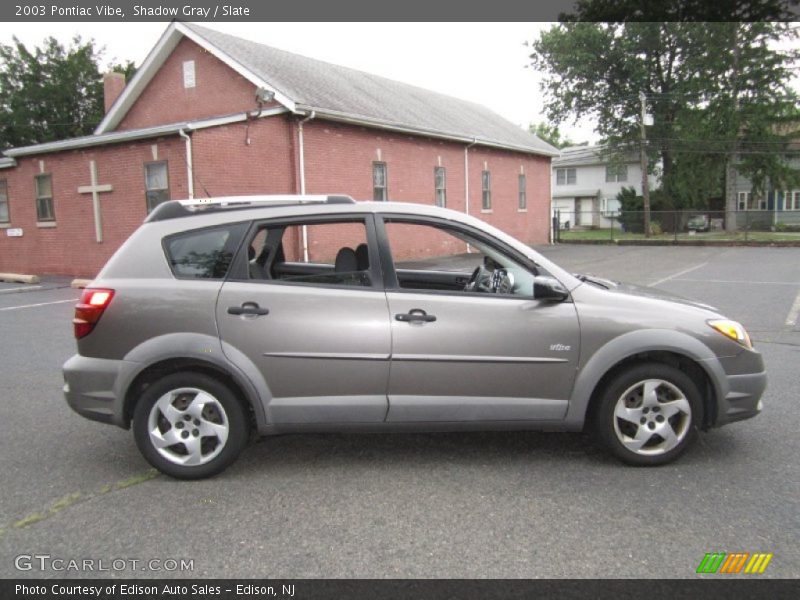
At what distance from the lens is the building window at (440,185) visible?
2303 centimetres

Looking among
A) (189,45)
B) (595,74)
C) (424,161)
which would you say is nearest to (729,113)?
(595,74)

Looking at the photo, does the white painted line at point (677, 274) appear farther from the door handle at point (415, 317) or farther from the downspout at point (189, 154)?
the door handle at point (415, 317)

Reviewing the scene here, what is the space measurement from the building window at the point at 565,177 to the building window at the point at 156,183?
42746mm

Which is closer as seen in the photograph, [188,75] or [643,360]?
[643,360]

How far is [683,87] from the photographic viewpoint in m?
37.2

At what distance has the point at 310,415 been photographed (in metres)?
3.92

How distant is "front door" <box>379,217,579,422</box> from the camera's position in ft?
12.8

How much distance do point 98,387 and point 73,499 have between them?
0.66 m

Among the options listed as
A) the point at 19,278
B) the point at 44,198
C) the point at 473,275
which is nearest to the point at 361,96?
the point at 44,198

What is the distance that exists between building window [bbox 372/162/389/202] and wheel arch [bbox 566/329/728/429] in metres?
16.6

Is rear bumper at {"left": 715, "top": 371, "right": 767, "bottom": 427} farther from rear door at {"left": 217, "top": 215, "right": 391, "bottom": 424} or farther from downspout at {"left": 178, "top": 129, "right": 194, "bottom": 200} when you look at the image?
downspout at {"left": 178, "top": 129, "right": 194, "bottom": 200}

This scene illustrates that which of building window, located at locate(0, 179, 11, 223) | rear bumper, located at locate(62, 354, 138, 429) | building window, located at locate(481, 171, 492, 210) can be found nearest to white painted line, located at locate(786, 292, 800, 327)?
rear bumper, located at locate(62, 354, 138, 429)

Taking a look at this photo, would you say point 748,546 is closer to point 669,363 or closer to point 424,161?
point 669,363

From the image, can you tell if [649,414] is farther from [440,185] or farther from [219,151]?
[440,185]
